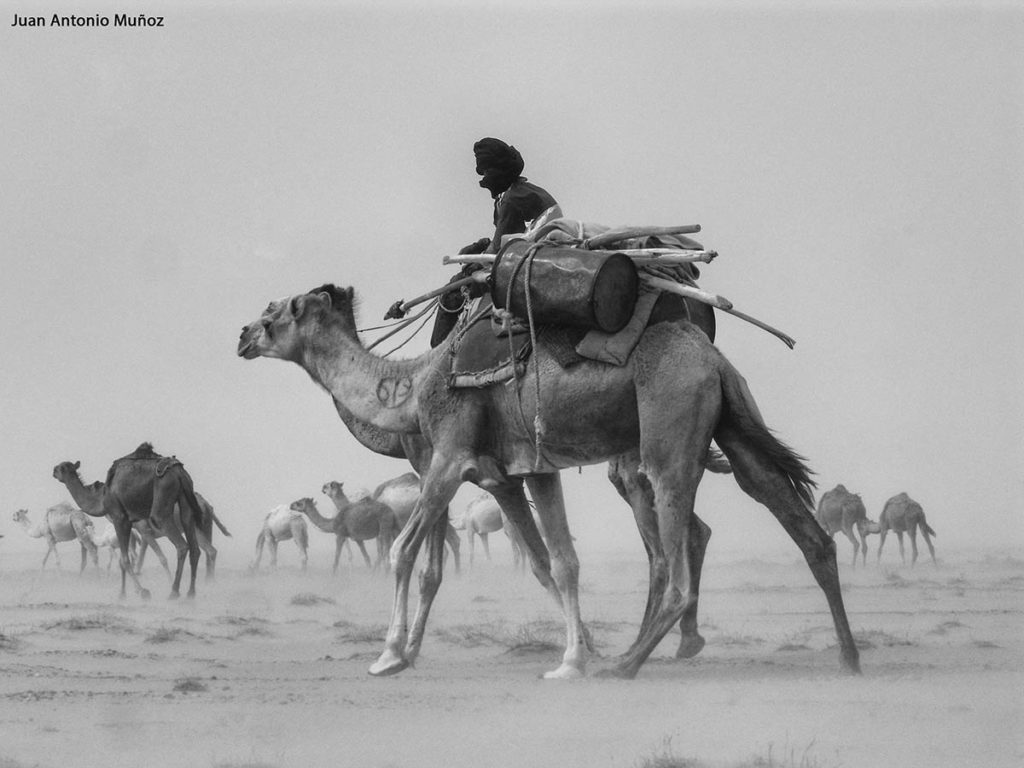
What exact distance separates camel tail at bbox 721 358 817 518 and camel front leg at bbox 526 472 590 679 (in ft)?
5.45

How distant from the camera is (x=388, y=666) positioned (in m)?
11.3

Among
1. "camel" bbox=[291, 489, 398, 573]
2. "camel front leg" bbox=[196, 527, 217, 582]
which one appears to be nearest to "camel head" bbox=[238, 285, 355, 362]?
"camel front leg" bbox=[196, 527, 217, 582]

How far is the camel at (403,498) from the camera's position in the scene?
25609mm

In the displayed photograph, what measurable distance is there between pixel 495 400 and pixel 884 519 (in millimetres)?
18671

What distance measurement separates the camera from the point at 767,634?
13.9 meters

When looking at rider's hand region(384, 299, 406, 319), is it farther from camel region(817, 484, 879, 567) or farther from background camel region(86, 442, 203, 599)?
camel region(817, 484, 879, 567)

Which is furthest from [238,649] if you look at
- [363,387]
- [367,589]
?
[367,589]

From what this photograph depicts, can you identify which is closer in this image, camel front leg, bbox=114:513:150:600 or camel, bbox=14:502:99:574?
camel front leg, bbox=114:513:150:600

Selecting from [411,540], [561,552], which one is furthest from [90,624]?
[561,552]

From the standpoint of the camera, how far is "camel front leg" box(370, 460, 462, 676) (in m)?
11.5

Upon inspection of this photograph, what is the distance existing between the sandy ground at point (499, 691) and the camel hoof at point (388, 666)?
17 centimetres

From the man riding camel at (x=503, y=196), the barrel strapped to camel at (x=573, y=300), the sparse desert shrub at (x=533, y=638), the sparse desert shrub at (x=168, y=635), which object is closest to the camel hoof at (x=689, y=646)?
the sparse desert shrub at (x=533, y=638)

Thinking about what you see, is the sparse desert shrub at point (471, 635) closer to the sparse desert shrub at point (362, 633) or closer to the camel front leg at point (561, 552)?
the sparse desert shrub at point (362, 633)

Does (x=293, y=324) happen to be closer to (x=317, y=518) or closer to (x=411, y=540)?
(x=411, y=540)
